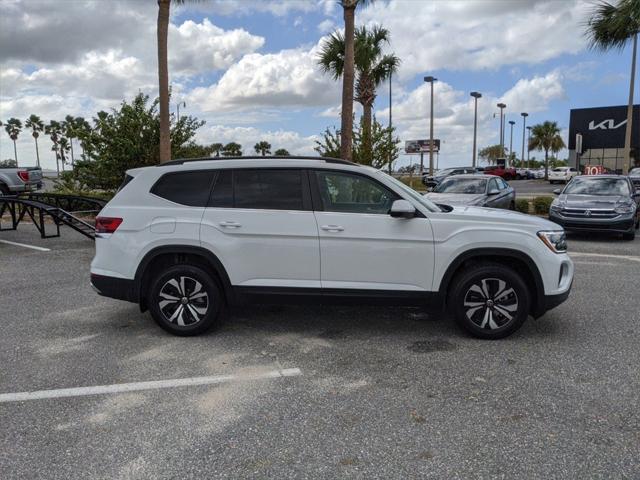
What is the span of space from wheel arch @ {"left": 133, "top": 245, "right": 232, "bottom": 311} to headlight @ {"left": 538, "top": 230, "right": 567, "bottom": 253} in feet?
9.52

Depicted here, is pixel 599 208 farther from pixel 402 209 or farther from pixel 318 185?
pixel 318 185

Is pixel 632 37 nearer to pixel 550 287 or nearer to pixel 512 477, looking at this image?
pixel 550 287

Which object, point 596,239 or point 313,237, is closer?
point 313,237

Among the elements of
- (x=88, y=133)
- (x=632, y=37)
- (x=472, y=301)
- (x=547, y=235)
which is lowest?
(x=472, y=301)

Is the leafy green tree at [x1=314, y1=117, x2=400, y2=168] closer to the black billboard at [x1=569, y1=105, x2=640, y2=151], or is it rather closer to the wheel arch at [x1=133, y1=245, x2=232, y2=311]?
the wheel arch at [x1=133, y1=245, x2=232, y2=311]

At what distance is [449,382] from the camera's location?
13.2ft

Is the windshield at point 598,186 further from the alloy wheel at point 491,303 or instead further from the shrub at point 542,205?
the alloy wheel at point 491,303

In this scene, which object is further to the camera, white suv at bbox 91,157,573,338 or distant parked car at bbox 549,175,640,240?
distant parked car at bbox 549,175,640,240

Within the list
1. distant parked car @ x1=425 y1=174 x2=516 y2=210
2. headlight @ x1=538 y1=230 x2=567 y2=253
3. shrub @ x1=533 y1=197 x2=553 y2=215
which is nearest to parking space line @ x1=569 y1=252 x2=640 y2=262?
distant parked car @ x1=425 y1=174 x2=516 y2=210

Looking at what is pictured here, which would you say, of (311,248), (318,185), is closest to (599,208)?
(318,185)

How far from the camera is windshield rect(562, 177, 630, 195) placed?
40.5 ft

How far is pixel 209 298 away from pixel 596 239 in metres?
10.2

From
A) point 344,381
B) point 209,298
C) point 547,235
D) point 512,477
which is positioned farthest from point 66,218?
→ point 512,477

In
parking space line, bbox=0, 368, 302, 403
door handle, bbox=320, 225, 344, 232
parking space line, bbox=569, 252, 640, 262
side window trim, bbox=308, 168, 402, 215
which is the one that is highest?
side window trim, bbox=308, 168, 402, 215
